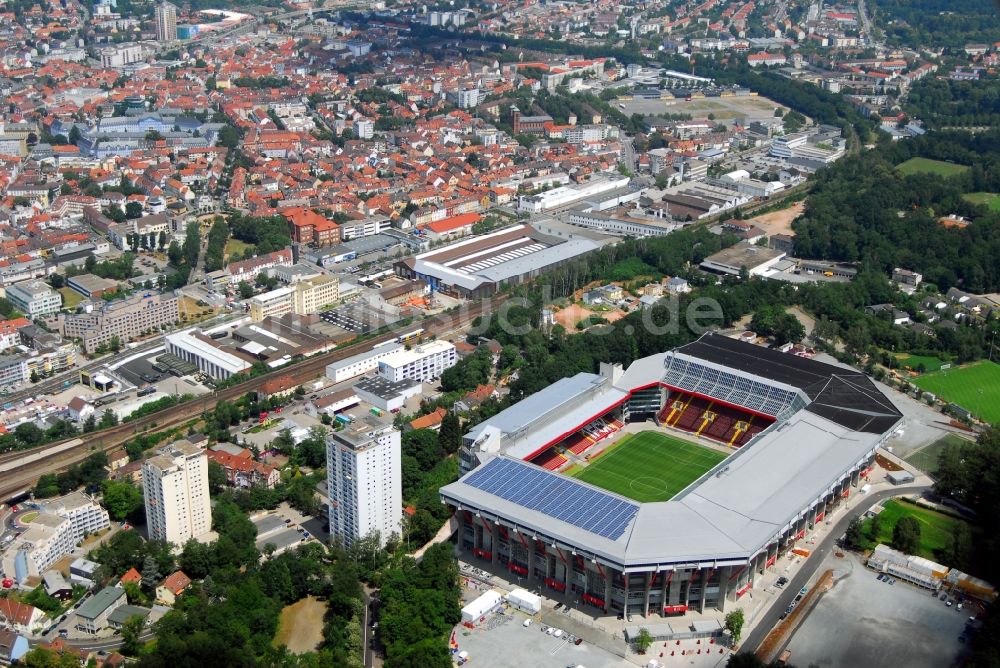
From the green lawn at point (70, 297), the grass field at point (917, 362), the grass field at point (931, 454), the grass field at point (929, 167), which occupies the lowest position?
the green lawn at point (70, 297)

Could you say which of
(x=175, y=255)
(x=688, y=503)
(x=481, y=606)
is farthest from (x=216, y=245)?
(x=688, y=503)

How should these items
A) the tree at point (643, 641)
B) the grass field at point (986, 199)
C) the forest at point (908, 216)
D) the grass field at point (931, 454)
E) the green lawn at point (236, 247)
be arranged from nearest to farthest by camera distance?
the tree at point (643, 641)
the grass field at point (931, 454)
the forest at point (908, 216)
the green lawn at point (236, 247)
the grass field at point (986, 199)

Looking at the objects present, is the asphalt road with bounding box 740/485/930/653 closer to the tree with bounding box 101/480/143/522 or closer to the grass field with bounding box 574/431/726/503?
the grass field with bounding box 574/431/726/503

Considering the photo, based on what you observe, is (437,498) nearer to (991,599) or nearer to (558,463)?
(558,463)

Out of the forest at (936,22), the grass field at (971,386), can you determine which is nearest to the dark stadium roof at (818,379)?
the grass field at (971,386)

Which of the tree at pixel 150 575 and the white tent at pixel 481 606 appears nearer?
the white tent at pixel 481 606

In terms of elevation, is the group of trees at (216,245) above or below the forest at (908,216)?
below

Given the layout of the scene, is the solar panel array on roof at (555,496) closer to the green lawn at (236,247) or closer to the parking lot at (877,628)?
the parking lot at (877,628)
